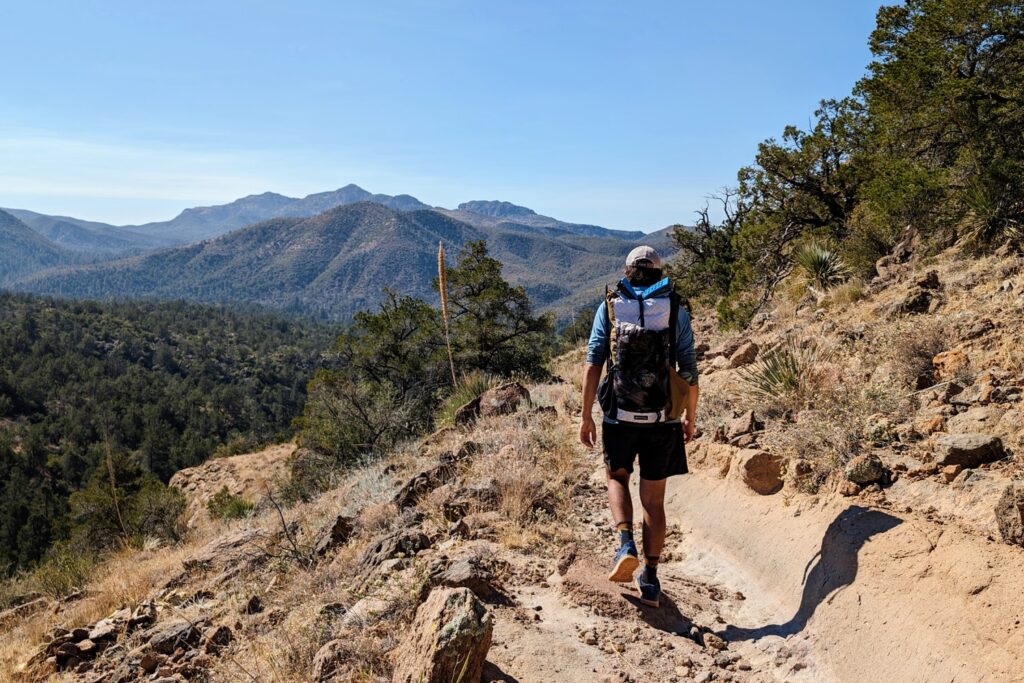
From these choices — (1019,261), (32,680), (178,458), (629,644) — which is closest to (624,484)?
(629,644)

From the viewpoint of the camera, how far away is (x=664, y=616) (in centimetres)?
320

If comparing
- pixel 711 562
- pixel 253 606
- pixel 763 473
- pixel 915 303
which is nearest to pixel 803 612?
pixel 711 562

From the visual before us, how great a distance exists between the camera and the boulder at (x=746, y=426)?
190 inches

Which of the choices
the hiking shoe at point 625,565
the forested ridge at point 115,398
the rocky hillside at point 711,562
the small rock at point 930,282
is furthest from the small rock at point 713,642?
the forested ridge at point 115,398

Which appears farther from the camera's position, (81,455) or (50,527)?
(81,455)

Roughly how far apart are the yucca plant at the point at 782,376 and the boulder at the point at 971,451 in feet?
5.35

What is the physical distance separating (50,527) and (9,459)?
830 inches

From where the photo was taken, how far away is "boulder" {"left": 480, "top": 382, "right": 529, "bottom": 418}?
7.67m

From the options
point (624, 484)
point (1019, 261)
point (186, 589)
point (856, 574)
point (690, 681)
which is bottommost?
point (186, 589)

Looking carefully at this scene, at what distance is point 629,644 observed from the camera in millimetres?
2957

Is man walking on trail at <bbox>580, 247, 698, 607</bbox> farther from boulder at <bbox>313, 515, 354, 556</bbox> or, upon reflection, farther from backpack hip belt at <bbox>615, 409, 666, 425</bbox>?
boulder at <bbox>313, 515, 354, 556</bbox>

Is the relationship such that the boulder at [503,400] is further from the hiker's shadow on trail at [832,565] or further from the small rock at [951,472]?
the small rock at [951,472]

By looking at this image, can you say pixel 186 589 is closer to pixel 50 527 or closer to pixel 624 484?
pixel 624 484

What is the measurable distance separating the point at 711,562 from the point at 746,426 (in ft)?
4.29
